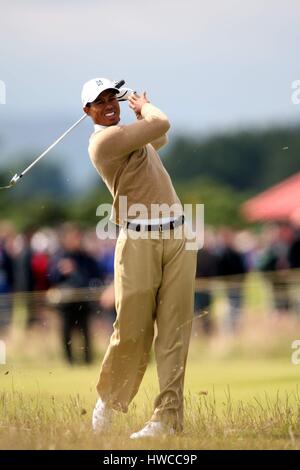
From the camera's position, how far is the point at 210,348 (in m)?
20.0

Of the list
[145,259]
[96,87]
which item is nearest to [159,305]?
[145,259]

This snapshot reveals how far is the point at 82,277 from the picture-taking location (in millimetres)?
20031

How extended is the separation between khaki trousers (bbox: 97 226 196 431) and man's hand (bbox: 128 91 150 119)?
0.77 m

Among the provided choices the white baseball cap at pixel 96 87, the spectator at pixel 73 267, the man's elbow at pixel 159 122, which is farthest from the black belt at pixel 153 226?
the spectator at pixel 73 267

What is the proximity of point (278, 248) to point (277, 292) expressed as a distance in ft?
14.8

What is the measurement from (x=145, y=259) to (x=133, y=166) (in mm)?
601

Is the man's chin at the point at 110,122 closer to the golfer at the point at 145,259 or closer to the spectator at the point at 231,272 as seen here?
the golfer at the point at 145,259

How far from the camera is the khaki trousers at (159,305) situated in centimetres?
1031

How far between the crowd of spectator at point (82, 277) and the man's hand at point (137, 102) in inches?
272

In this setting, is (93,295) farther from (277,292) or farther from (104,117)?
(104,117)

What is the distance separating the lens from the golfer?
33.8ft

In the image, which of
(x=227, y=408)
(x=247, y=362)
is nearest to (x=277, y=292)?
(x=247, y=362)

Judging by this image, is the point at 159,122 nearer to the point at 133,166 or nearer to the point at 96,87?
the point at 133,166
